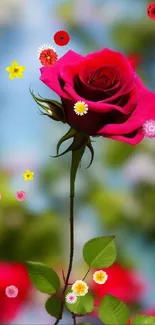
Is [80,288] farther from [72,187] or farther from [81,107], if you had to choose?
[81,107]

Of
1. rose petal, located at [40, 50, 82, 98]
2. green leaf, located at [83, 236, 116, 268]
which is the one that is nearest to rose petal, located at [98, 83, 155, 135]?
rose petal, located at [40, 50, 82, 98]

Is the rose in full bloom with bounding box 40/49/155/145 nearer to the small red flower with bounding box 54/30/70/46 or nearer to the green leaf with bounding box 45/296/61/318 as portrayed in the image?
the small red flower with bounding box 54/30/70/46

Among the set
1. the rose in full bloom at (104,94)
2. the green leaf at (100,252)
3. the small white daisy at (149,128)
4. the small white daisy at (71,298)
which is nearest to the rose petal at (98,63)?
the rose in full bloom at (104,94)

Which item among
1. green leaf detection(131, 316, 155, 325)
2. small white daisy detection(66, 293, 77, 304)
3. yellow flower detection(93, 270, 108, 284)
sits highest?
yellow flower detection(93, 270, 108, 284)

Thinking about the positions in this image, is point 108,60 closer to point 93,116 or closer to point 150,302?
point 93,116

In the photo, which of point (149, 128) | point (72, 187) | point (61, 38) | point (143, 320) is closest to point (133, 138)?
point (149, 128)

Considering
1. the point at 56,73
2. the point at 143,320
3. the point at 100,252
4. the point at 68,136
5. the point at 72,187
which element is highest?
the point at 56,73

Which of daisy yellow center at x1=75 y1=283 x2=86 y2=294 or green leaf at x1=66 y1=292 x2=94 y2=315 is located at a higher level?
daisy yellow center at x1=75 y1=283 x2=86 y2=294
